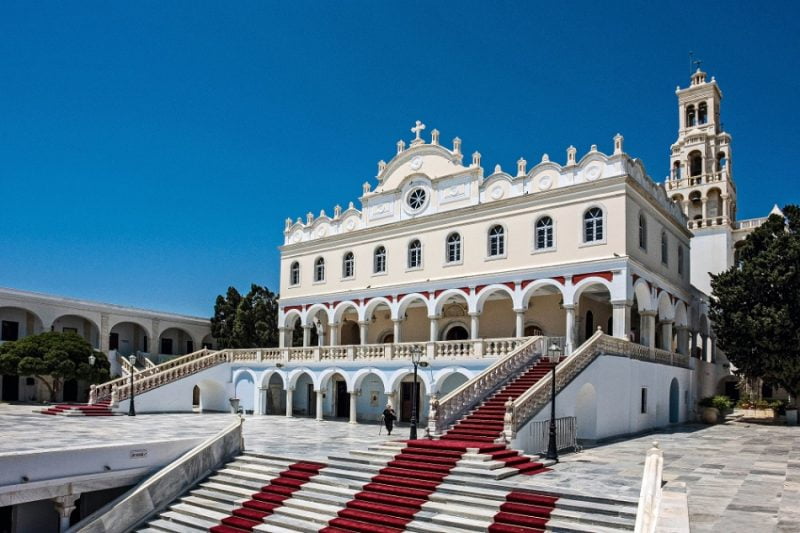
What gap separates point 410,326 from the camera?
36156 millimetres

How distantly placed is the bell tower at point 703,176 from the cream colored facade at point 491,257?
11922mm

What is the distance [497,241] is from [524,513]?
60.5 feet

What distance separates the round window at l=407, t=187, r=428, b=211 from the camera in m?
34.0

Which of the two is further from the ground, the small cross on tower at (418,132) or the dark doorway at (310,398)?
the small cross on tower at (418,132)

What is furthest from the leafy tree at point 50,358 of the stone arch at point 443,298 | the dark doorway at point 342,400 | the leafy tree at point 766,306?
the leafy tree at point 766,306

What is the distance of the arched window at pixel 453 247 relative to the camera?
32.1 metres

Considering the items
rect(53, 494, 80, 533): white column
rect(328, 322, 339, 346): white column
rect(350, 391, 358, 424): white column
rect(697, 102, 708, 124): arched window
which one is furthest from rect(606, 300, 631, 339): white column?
rect(697, 102, 708, 124): arched window

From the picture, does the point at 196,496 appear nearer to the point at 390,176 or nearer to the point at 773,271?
the point at 390,176

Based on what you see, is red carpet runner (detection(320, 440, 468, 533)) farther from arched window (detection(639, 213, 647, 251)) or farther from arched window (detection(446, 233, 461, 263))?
arched window (detection(446, 233, 461, 263))

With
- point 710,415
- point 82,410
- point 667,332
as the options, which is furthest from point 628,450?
point 82,410

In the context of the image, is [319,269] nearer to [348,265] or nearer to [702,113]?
[348,265]

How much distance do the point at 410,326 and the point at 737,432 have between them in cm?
1634

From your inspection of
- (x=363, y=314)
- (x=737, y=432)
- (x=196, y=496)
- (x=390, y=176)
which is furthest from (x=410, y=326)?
(x=196, y=496)

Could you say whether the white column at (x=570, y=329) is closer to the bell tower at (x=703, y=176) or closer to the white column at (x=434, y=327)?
the white column at (x=434, y=327)
